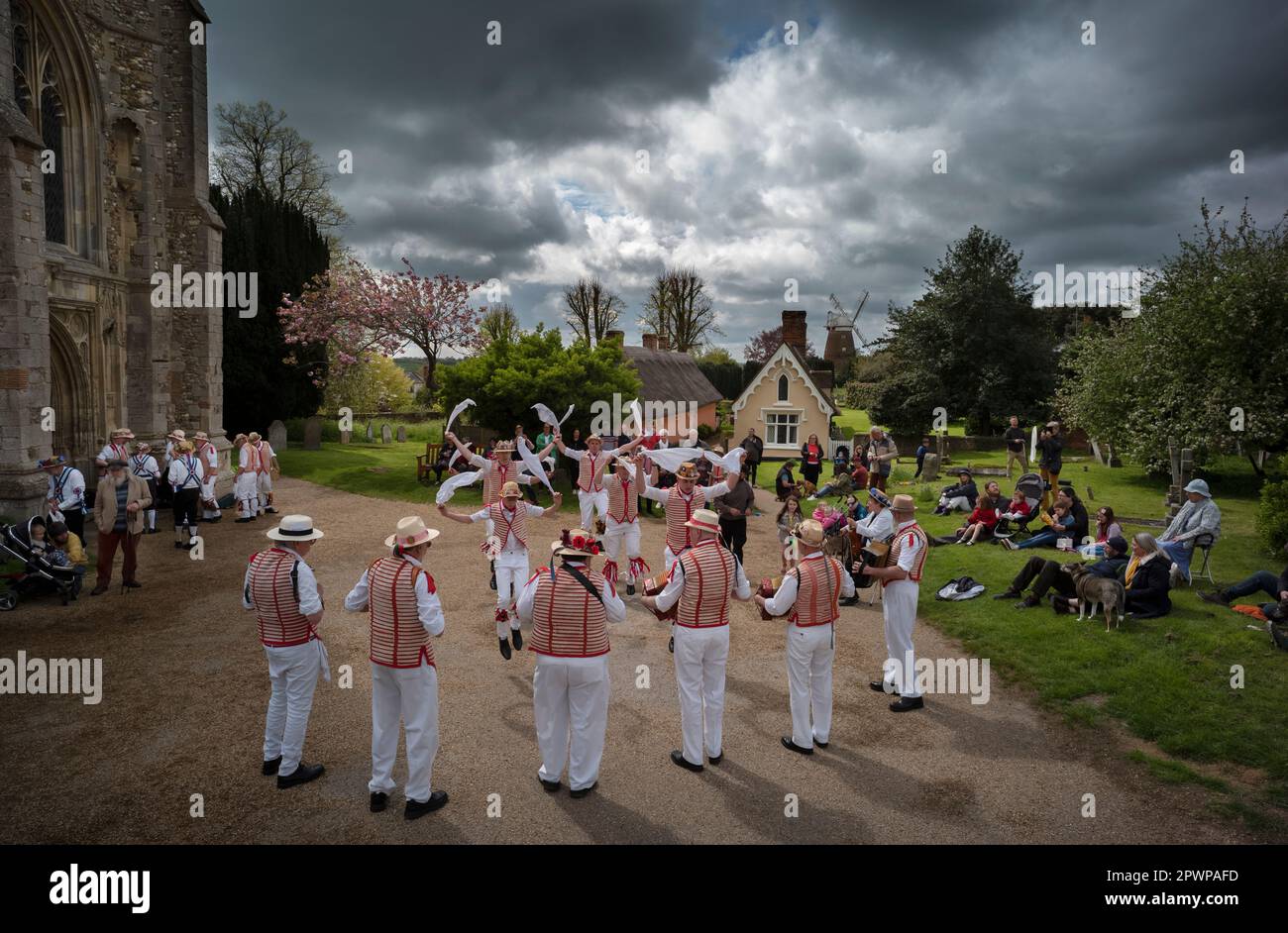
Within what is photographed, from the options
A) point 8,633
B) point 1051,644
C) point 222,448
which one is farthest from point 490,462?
point 222,448

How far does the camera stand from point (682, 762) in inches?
267

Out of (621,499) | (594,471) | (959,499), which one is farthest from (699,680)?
(959,499)

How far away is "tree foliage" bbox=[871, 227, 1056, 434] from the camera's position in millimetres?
36812

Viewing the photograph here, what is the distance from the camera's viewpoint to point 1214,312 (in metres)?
19.7

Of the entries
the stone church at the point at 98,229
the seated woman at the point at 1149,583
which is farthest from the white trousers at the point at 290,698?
the stone church at the point at 98,229

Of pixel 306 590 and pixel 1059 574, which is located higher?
pixel 306 590

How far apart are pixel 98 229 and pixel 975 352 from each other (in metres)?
35.1

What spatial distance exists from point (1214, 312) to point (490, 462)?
19441mm

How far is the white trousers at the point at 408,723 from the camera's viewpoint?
19.4 feet

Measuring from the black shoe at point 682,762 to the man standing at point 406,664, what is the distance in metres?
2.02

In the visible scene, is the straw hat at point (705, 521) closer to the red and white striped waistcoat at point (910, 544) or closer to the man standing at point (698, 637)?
the man standing at point (698, 637)

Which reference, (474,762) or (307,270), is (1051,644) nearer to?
(474,762)

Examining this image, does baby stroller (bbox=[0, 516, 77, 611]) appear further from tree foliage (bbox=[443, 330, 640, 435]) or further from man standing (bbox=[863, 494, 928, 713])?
tree foliage (bbox=[443, 330, 640, 435])

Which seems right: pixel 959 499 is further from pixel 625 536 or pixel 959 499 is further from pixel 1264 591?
pixel 625 536
